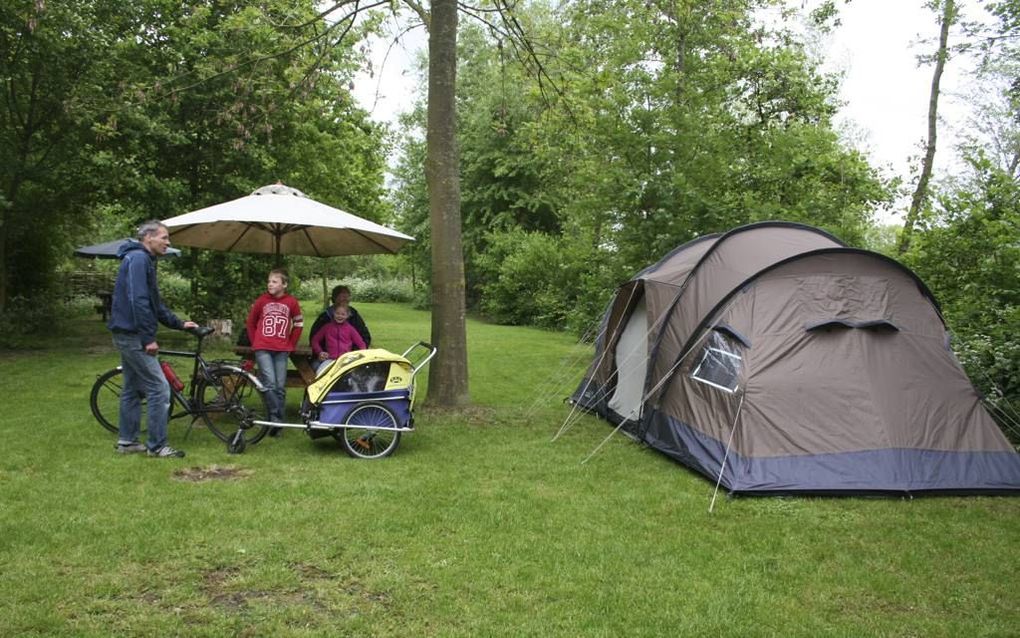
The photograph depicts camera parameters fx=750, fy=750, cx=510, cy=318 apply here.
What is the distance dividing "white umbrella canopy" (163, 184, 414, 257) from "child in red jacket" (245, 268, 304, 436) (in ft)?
1.87

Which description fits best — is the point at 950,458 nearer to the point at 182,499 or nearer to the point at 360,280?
the point at 182,499

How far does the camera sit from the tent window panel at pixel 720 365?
6.02m

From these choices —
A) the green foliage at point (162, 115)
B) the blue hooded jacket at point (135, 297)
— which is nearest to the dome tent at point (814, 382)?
the blue hooded jacket at point (135, 297)

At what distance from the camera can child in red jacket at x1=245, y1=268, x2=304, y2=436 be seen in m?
6.68

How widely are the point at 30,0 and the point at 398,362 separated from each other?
26.1 feet

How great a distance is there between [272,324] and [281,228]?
1.92m

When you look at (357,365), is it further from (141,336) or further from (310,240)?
(310,240)

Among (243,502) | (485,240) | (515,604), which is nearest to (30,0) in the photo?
(243,502)

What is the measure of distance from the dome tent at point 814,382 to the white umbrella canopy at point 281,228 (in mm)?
3145

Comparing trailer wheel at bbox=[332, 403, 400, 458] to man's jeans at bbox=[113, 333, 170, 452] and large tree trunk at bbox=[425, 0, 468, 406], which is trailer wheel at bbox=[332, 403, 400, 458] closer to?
man's jeans at bbox=[113, 333, 170, 452]

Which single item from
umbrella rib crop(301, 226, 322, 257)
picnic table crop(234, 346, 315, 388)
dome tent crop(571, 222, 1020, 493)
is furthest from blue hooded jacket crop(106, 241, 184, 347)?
dome tent crop(571, 222, 1020, 493)

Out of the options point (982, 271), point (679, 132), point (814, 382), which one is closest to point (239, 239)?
point (814, 382)

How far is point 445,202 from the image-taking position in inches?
314

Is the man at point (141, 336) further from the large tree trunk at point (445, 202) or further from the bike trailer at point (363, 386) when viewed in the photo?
the large tree trunk at point (445, 202)
